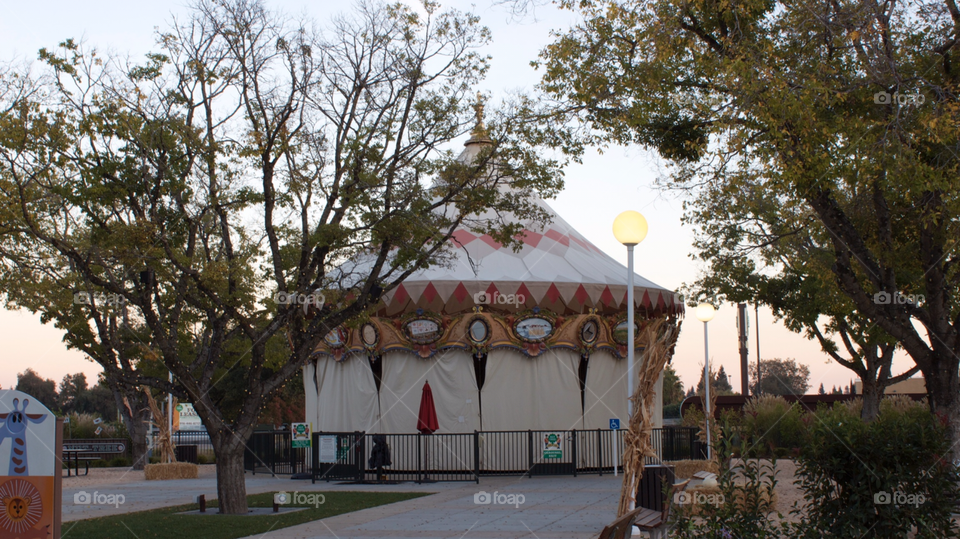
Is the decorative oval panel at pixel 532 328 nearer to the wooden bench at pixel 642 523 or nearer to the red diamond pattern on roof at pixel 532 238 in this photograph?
the red diamond pattern on roof at pixel 532 238

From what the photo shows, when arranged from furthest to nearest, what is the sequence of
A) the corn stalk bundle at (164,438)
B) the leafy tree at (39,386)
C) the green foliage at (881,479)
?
1. the leafy tree at (39,386)
2. the corn stalk bundle at (164,438)
3. the green foliage at (881,479)

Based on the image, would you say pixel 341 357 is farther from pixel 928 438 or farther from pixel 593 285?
pixel 928 438

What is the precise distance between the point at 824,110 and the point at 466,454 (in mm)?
10742

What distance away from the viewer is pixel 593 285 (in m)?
18.8

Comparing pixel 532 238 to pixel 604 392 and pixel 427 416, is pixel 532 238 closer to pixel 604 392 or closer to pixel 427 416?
pixel 604 392

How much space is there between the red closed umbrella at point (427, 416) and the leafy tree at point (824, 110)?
751cm

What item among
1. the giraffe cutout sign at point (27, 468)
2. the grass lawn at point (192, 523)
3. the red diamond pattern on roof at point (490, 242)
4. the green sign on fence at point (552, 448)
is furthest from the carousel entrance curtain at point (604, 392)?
the giraffe cutout sign at point (27, 468)

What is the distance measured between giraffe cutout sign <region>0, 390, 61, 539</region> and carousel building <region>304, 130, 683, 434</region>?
37.7 ft

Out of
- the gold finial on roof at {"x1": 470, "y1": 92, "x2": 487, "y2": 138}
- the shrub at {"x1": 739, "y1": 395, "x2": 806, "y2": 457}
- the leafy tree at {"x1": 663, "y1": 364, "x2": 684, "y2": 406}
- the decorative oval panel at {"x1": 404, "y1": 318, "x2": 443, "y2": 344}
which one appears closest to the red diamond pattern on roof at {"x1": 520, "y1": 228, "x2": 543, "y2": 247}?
the decorative oval panel at {"x1": 404, "y1": 318, "x2": 443, "y2": 344}

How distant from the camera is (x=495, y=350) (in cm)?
1853

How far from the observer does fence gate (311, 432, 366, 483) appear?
58.1 ft

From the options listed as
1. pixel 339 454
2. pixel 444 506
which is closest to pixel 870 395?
pixel 339 454

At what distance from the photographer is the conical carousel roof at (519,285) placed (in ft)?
60.3

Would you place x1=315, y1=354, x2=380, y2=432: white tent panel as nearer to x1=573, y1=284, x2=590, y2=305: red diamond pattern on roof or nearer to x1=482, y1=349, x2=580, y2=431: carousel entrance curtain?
x1=482, y1=349, x2=580, y2=431: carousel entrance curtain
